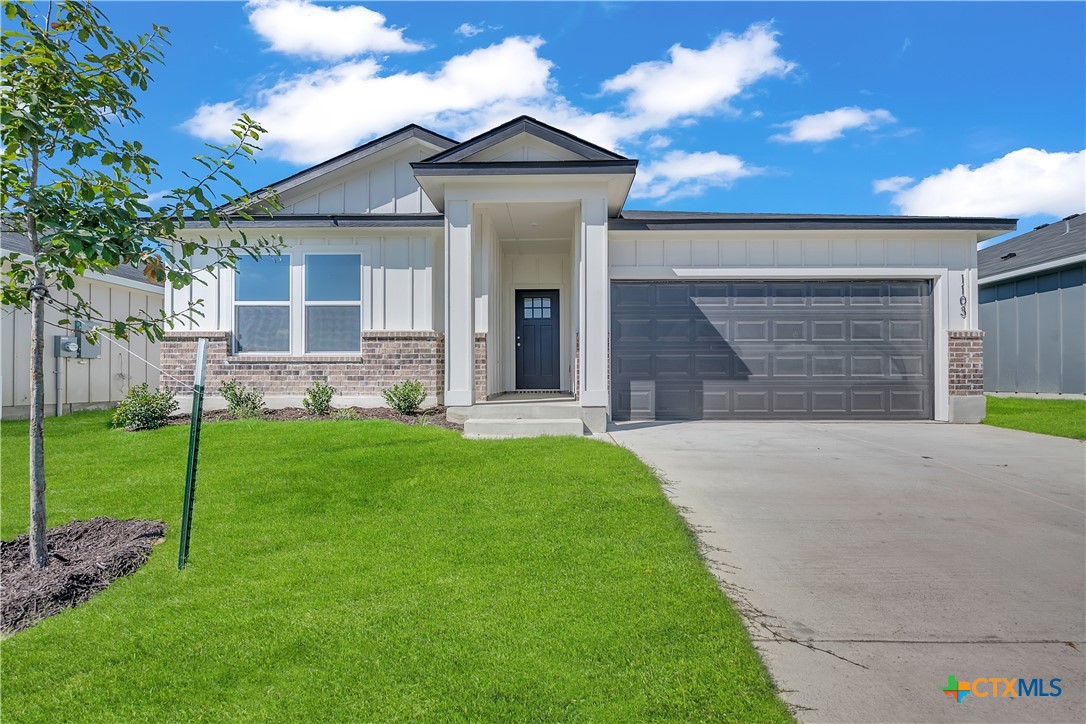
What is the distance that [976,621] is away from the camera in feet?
9.45

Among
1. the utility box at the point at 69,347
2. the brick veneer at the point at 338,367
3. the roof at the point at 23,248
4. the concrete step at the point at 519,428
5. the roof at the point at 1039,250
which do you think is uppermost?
the roof at the point at 1039,250

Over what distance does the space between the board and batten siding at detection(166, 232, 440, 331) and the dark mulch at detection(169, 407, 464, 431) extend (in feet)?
5.00

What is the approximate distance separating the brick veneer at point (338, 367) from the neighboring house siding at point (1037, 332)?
1607 cm

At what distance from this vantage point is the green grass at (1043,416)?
9.21m

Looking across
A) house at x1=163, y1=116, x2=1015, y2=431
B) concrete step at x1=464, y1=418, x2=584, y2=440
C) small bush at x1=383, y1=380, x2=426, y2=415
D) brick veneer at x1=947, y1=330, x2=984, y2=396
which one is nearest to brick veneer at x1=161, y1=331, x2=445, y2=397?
house at x1=163, y1=116, x2=1015, y2=431

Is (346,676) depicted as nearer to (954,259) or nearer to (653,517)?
(653,517)

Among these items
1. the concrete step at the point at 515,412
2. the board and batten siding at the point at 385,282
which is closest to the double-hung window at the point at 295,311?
the board and batten siding at the point at 385,282

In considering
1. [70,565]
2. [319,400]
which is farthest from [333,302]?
[70,565]

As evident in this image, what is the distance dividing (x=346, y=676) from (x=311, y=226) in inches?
376

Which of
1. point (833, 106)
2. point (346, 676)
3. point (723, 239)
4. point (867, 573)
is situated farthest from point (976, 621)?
point (833, 106)

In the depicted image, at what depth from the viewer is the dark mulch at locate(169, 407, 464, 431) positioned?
936cm

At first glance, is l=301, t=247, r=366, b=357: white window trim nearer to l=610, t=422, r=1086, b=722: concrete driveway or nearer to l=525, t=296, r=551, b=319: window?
l=525, t=296, r=551, b=319: window

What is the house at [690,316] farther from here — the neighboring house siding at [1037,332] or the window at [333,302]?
the neighboring house siding at [1037,332]

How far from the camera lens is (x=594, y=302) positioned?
28.0 ft
